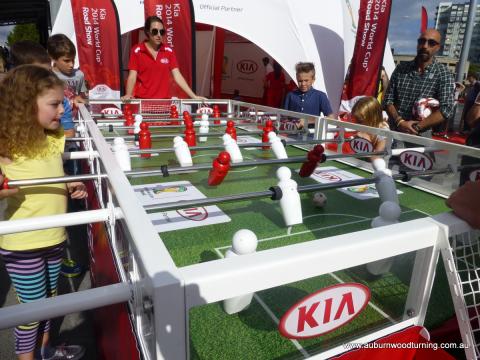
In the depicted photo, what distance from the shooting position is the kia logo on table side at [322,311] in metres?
0.84

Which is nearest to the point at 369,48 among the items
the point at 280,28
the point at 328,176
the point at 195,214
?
the point at 280,28

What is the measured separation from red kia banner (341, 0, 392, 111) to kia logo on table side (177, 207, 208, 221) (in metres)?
5.67

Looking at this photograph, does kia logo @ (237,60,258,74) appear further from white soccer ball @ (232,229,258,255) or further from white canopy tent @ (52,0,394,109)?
white soccer ball @ (232,229,258,255)

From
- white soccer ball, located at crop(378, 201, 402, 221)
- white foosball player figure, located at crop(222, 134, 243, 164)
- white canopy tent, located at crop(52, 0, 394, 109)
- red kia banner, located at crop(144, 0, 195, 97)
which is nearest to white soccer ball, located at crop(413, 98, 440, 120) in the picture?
Result: white foosball player figure, located at crop(222, 134, 243, 164)

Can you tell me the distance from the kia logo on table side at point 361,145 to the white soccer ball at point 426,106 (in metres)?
1.18

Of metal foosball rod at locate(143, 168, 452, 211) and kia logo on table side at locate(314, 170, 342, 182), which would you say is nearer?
metal foosball rod at locate(143, 168, 452, 211)

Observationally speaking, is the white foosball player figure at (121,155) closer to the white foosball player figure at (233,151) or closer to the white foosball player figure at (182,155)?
the white foosball player figure at (182,155)

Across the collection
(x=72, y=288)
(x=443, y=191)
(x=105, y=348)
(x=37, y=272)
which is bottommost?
(x=72, y=288)

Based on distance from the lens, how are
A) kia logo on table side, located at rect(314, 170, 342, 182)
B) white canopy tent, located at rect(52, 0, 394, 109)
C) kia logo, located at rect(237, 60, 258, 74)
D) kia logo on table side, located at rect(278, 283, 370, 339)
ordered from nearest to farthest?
kia logo on table side, located at rect(278, 283, 370, 339) < kia logo on table side, located at rect(314, 170, 342, 182) < white canopy tent, located at rect(52, 0, 394, 109) < kia logo, located at rect(237, 60, 258, 74)

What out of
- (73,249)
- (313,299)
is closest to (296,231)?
(313,299)

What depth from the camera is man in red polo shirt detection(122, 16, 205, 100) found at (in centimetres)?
444

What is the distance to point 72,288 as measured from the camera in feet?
9.42

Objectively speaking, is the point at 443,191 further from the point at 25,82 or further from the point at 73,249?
the point at 73,249

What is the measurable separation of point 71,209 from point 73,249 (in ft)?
2.43
